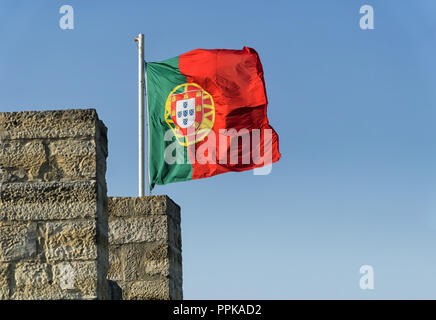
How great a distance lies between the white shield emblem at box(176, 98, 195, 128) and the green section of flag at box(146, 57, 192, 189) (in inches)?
8.3

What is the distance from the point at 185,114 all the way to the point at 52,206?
6271 mm

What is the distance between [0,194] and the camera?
18.6 ft

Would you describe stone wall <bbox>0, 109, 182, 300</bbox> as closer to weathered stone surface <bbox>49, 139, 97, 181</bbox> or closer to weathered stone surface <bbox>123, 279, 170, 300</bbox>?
weathered stone surface <bbox>49, 139, 97, 181</bbox>

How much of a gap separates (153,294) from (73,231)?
2.31 meters

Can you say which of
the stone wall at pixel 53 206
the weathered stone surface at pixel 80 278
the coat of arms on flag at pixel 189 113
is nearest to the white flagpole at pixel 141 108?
the coat of arms on flag at pixel 189 113

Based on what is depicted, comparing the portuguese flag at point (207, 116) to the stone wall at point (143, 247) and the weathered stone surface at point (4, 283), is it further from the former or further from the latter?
the weathered stone surface at point (4, 283)

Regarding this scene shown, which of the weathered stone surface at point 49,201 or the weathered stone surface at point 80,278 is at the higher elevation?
the weathered stone surface at point 49,201

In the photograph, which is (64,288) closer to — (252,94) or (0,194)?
(0,194)

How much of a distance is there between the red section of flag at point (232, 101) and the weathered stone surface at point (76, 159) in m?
5.77

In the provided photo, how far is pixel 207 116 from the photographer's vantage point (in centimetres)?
1181

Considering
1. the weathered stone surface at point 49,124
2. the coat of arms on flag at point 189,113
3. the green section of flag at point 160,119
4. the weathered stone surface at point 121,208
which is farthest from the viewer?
the coat of arms on flag at point 189,113

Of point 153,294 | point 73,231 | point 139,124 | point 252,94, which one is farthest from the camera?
point 252,94

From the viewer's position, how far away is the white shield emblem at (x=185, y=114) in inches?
462
